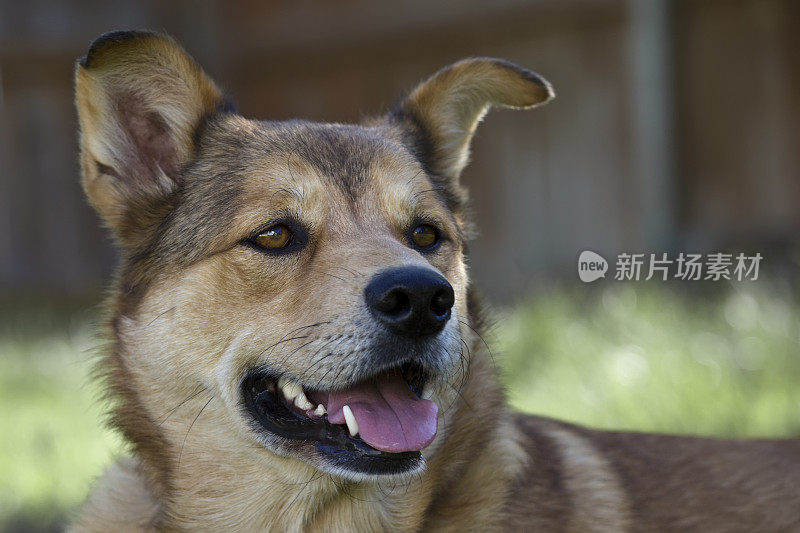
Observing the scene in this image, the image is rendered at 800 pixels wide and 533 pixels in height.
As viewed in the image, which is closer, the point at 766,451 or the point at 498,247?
the point at 766,451

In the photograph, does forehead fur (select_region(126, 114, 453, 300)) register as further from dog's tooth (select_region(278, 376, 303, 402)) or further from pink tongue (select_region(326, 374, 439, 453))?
pink tongue (select_region(326, 374, 439, 453))

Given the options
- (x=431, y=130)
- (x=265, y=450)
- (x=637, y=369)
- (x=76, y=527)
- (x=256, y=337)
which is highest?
(x=431, y=130)

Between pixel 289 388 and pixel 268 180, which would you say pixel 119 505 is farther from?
pixel 268 180

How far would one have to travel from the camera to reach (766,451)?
3.52 meters

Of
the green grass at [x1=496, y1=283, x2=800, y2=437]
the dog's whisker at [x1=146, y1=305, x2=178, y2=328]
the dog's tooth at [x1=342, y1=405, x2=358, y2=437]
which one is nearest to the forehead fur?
the dog's whisker at [x1=146, y1=305, x2=178, y2=328]

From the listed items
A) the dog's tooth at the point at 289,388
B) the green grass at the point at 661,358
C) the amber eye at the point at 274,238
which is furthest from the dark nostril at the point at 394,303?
the green grass at the point at 661,358

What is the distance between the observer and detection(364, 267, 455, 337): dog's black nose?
264 cm

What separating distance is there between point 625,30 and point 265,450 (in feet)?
20.5

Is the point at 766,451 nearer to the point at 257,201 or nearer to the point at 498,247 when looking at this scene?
the point at 257,201

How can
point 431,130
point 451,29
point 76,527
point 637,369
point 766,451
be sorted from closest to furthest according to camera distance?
point 76,527
point 766,451
point 431,130
point 637,369
point 451,29

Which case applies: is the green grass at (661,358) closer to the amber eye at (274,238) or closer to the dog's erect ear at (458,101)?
the dog's erect ear at (458,101)

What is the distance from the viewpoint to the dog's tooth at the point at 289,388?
9.33 feet

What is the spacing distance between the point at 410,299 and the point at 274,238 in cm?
61

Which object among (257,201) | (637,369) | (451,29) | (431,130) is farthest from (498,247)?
(257,201)
